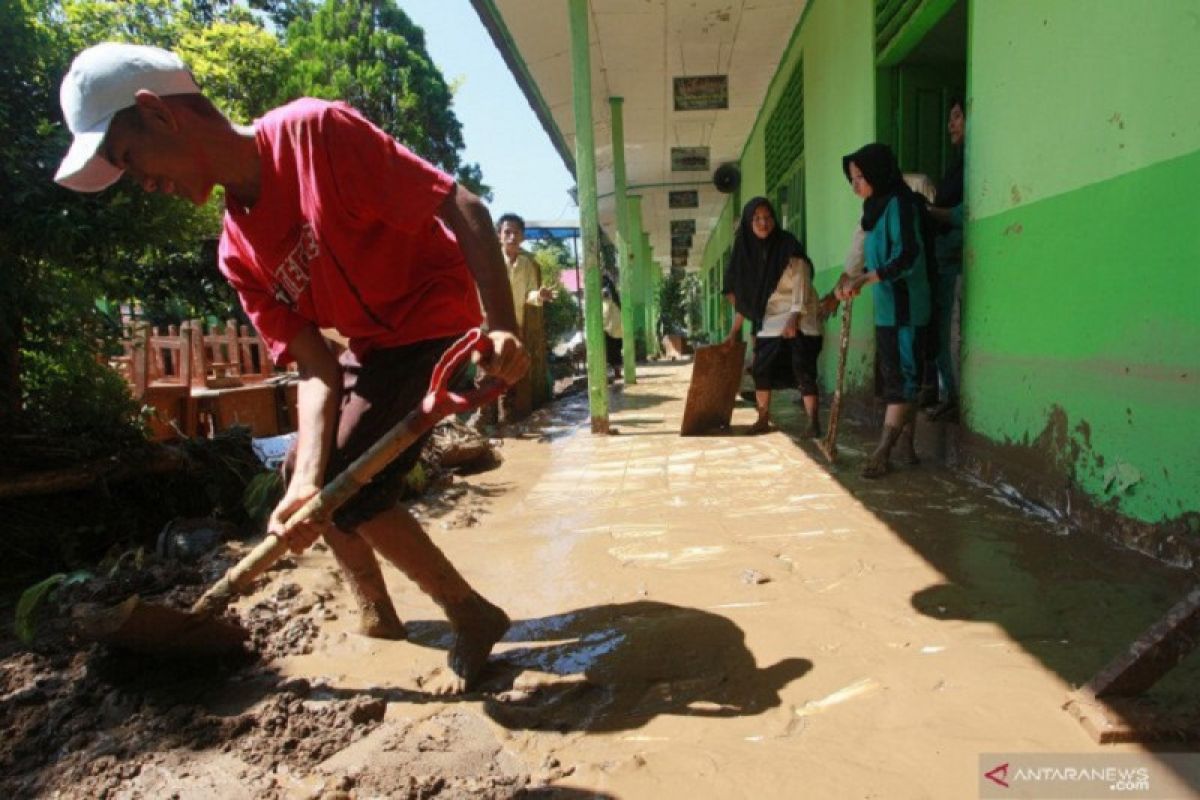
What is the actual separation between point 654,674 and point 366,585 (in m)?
0.85

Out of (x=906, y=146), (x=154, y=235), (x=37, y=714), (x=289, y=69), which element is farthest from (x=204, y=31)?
(x=37, y=714)

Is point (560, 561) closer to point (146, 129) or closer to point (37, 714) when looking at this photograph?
point (37, 714)

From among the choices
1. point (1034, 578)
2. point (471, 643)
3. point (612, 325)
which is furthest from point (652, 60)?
point (471, 643)

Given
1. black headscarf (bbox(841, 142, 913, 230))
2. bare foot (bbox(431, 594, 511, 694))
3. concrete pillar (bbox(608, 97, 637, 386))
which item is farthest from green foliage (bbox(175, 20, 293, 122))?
bare foot (bbox(431, 594, 511, 694))

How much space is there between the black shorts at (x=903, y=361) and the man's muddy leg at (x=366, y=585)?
2618 millimetres

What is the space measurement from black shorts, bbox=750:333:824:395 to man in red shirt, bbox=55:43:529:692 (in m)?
3.31

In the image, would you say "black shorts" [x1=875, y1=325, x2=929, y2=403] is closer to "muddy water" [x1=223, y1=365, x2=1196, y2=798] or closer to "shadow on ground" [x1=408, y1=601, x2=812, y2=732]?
"muddy water" [x1=223, y1=365, x2=1196, y2=798]

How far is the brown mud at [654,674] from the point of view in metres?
1.38

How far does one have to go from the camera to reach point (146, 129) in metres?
1.46

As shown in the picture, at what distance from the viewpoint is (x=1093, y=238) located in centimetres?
244

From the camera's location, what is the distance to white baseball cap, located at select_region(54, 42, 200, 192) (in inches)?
55.2

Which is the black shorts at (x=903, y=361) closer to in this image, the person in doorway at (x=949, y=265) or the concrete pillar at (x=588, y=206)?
the person in doorway at (x=949, y=265)

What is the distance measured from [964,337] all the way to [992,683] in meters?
2.32

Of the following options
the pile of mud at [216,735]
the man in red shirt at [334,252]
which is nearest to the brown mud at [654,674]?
the pile of mud at [216,735]
